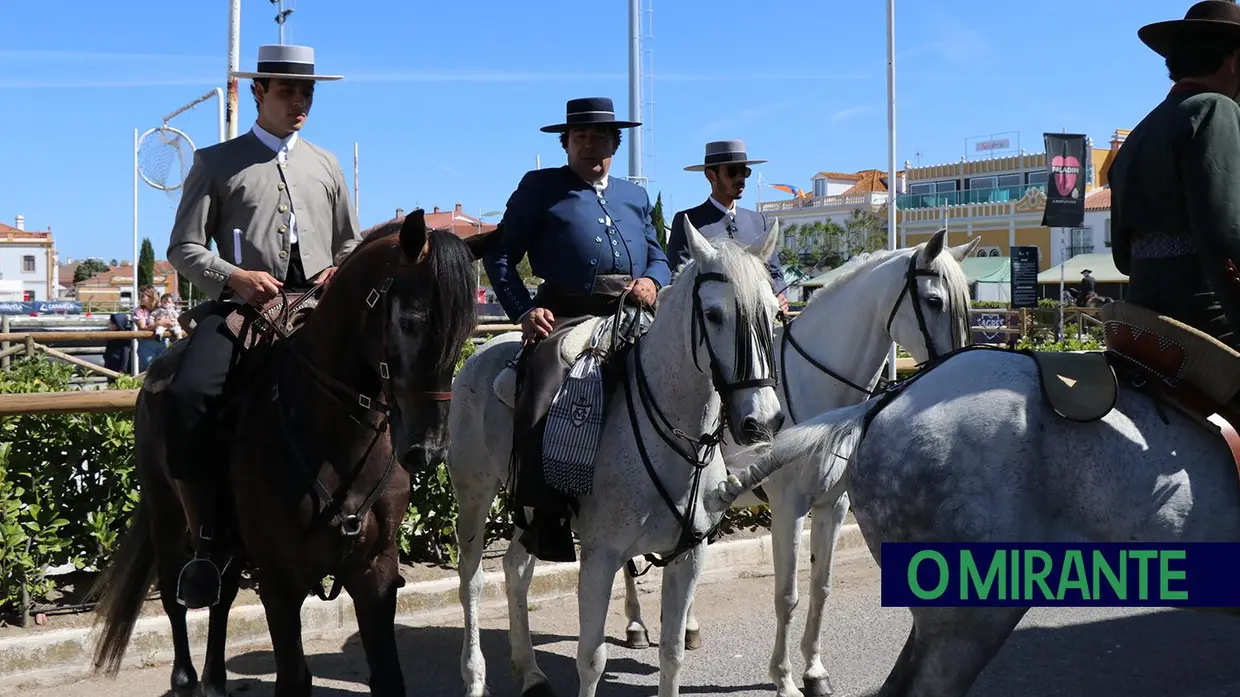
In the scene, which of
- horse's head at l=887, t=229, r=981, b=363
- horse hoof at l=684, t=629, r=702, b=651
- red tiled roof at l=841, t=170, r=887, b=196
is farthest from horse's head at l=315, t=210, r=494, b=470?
red tiled roof at l=841, t=170, r=887, b=196

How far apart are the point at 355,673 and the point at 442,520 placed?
1.67 m

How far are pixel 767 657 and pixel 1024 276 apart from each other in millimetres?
15976

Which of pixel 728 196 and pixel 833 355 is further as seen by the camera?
pixel 728 196

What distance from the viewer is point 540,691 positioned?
5.41 metres

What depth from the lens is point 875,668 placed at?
6012 millimetres

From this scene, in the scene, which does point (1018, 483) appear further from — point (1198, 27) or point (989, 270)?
point (989, 270)

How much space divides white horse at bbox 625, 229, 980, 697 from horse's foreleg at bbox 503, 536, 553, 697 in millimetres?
1191

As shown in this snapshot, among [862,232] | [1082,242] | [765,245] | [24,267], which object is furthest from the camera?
[24,267]

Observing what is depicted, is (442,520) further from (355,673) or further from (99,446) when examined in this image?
(99,446)

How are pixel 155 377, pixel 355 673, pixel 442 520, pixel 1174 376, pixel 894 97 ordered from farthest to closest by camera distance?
pixel 894 97, pixel 442 520, pixel 355 673, pixel 155 377, pixel 1174 376

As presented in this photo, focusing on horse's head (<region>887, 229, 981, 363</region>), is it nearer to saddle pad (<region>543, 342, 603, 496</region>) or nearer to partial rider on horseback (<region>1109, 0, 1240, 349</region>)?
partial rider on horseback (<region>1109, 0, 1240, 349</region>)

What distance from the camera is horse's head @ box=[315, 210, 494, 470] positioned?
12.0 ft

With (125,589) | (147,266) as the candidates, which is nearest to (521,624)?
(125,589)

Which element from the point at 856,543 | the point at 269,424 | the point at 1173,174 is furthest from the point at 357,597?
the point at 856,543
